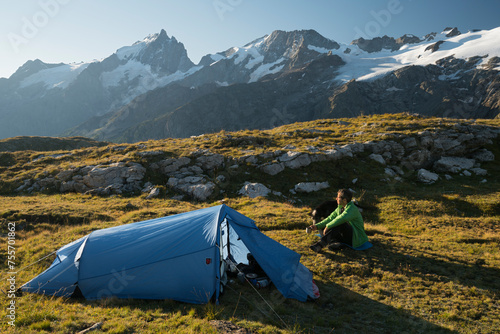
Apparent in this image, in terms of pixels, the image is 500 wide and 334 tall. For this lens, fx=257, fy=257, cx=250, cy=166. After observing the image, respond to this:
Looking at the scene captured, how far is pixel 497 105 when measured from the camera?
454 ft

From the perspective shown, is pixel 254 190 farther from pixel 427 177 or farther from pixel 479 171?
pixel 479 171

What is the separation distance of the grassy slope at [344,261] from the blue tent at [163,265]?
0.41 meters

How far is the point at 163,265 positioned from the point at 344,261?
7070 millimetres

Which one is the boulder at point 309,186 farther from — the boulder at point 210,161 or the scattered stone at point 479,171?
the scattered stone at point 479,171

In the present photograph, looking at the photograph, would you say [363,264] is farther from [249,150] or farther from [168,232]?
[249,150]

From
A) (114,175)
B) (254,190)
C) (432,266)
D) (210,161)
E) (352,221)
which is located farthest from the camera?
(210,161)

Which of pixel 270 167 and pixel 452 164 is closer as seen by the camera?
pixel 270 167

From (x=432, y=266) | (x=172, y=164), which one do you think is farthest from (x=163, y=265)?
(x=172, y=164)

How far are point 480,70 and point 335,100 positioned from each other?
95.4 m

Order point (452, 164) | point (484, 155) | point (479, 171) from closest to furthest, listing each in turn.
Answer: point (479, 171)
point (452, 164)
point (484, 155)

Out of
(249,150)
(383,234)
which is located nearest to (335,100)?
(249,150)

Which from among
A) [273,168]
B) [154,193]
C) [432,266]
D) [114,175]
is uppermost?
[114,175]

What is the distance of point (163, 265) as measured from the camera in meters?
8.76

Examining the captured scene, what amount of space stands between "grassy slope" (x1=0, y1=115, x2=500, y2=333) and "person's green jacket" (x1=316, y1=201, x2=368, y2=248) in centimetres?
70
